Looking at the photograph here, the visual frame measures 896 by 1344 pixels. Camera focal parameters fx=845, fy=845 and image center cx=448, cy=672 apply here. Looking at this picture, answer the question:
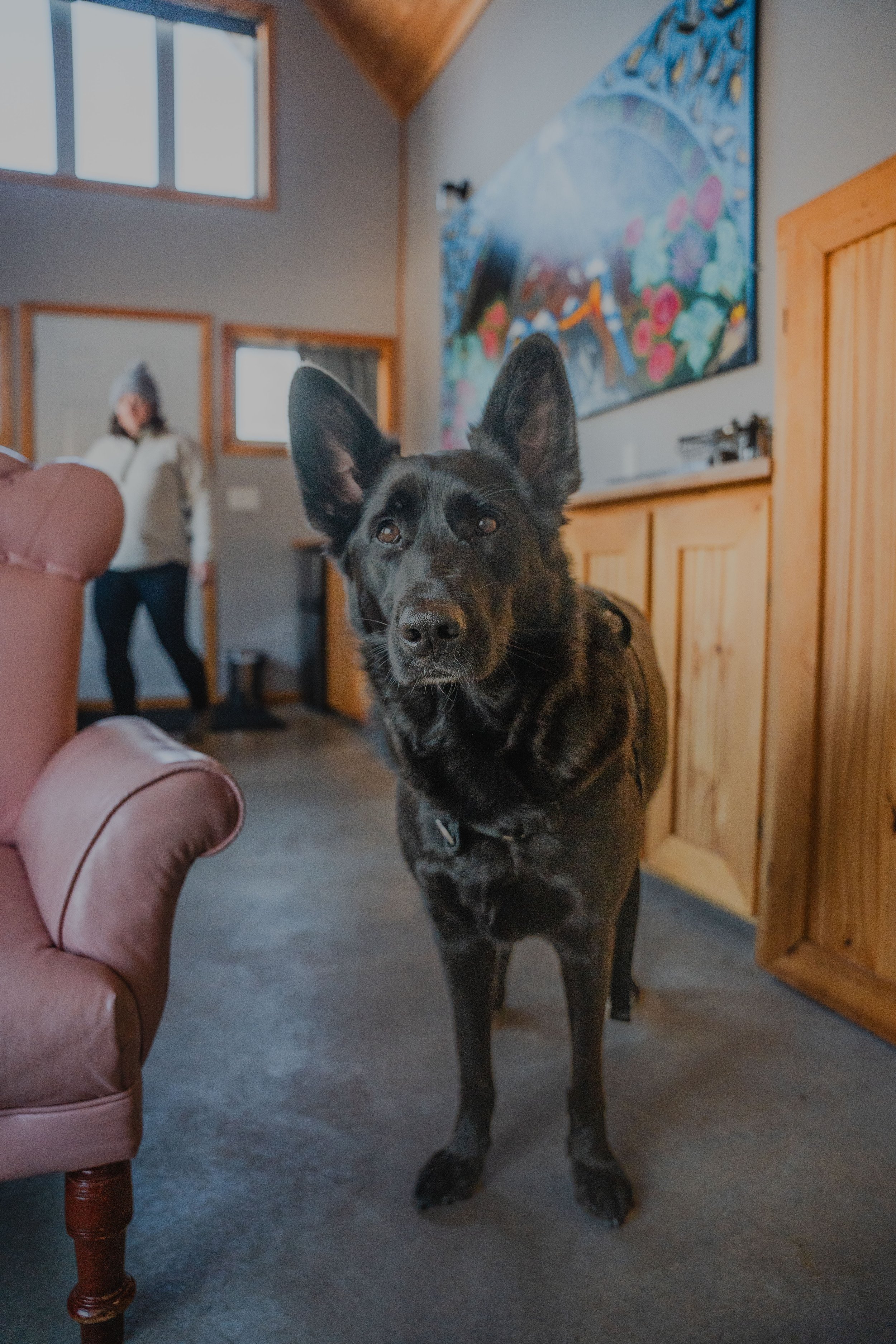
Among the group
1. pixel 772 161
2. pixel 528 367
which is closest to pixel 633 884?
pixel 528 367

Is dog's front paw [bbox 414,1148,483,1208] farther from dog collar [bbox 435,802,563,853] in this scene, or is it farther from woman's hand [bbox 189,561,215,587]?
woman's hand [bbox 189,561,215,587]

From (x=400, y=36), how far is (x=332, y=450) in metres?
5.34

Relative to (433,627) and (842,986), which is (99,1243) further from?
(842,986)

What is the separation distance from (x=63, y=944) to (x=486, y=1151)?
2.31 ft

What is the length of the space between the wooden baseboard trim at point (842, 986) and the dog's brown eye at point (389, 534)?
1253 mm

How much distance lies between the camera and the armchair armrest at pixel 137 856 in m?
0.93

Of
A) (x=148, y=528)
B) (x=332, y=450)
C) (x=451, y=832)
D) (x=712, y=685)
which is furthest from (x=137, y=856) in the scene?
(x=148, y=528)

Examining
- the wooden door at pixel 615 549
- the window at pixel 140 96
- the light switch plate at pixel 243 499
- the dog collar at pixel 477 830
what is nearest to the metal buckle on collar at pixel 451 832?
the dog collar at pixel 477 830

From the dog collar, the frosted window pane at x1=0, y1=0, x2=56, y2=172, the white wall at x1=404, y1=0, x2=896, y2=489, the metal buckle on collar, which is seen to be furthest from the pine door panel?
the frosted window pane at x1=0, y1=0, x2=56, y2=172

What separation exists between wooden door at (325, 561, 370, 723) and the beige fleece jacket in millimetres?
827

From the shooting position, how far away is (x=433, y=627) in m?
0.99

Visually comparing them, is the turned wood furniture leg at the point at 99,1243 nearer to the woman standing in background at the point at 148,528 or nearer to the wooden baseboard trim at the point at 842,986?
the wooden baseboard trim at the point at 842,986

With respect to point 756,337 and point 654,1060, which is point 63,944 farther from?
point 756,337

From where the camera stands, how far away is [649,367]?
9.43 ft
